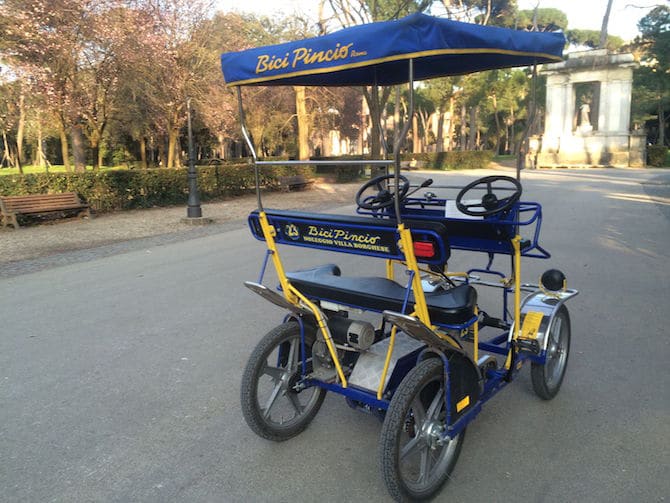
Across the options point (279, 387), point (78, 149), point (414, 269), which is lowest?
point (279, 387)

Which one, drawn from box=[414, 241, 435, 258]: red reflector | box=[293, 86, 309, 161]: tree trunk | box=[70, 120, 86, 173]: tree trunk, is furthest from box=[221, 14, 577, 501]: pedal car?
box=[293, 86, 309, 161]: tree trunk

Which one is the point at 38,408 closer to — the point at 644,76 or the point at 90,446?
the point at 90,446

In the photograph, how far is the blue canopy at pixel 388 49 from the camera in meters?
2.81

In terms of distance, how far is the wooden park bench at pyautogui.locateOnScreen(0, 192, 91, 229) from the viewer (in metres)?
12.4

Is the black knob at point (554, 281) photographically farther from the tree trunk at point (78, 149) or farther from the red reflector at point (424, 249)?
the tree trunk at point (78, 149)

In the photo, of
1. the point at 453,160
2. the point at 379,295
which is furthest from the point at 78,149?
the point at 453,160

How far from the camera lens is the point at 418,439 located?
9.44 feet

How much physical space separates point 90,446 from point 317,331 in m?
1.56

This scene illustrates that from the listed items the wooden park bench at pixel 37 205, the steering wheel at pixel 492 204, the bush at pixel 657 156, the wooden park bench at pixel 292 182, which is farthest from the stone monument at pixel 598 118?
the steering wheel at pixel 492 204

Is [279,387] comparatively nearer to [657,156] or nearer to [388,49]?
[388,49]

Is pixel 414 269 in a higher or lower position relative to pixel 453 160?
higher

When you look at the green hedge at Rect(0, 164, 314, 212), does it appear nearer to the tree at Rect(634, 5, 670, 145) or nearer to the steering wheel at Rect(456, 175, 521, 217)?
the steering wheel at Rect(456, 175, 521, 217)

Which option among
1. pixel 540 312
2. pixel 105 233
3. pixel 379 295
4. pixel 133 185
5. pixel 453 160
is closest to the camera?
pixel 379 295

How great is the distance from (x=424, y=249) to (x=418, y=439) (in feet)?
3.23
